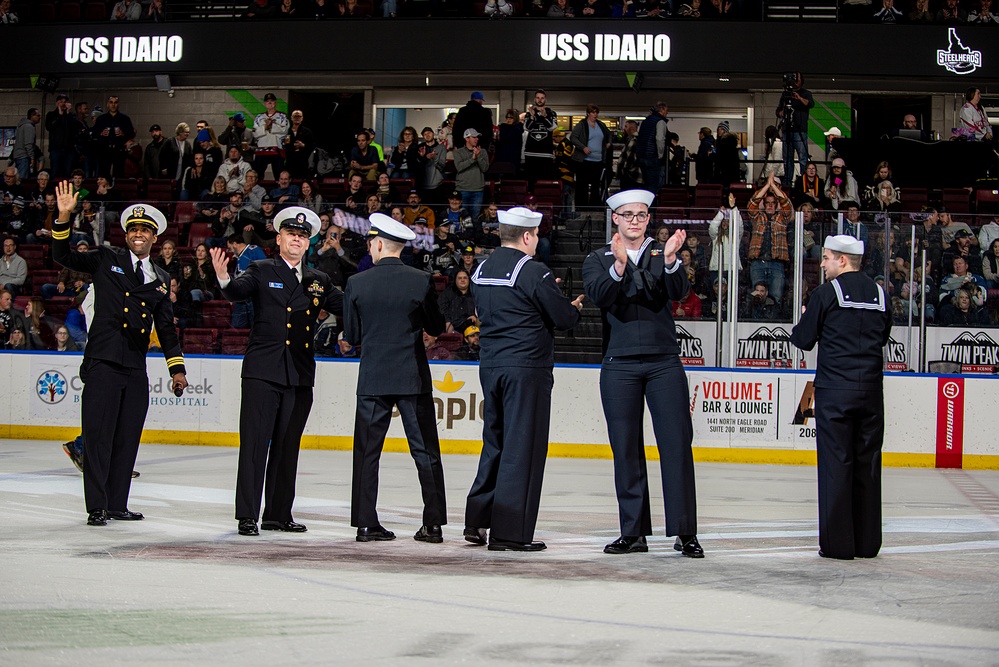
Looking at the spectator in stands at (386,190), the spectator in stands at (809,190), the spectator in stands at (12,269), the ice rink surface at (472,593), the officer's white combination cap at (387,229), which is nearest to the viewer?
the ice rink surface at (472,593)

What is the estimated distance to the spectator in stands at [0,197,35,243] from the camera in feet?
56.7

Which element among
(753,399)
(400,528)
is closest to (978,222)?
(753,399)

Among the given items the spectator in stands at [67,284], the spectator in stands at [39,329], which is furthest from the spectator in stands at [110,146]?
the spectator in stands at [39,329]

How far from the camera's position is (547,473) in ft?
40.2

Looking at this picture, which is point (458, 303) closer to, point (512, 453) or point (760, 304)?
point (760, 304)

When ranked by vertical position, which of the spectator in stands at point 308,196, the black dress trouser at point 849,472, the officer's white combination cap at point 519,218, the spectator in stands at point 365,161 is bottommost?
the black dress trouser at point 849,472

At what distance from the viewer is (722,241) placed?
14.1m

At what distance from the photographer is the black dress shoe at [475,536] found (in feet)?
22.9

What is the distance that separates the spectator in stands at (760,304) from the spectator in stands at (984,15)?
949 centimetres

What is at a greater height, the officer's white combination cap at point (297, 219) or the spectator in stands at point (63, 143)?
the spectator in stands at point (63, 143)

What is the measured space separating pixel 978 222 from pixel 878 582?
9556mm

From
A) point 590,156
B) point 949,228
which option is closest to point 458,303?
point 590,156

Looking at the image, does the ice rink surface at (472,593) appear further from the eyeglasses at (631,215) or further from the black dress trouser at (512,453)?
the eyeglasses at (631,215)

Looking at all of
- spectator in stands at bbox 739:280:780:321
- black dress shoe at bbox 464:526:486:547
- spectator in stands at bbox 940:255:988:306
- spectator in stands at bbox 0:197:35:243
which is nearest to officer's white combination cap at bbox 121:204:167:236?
black dress shoe at bbox 464:526:486:547
